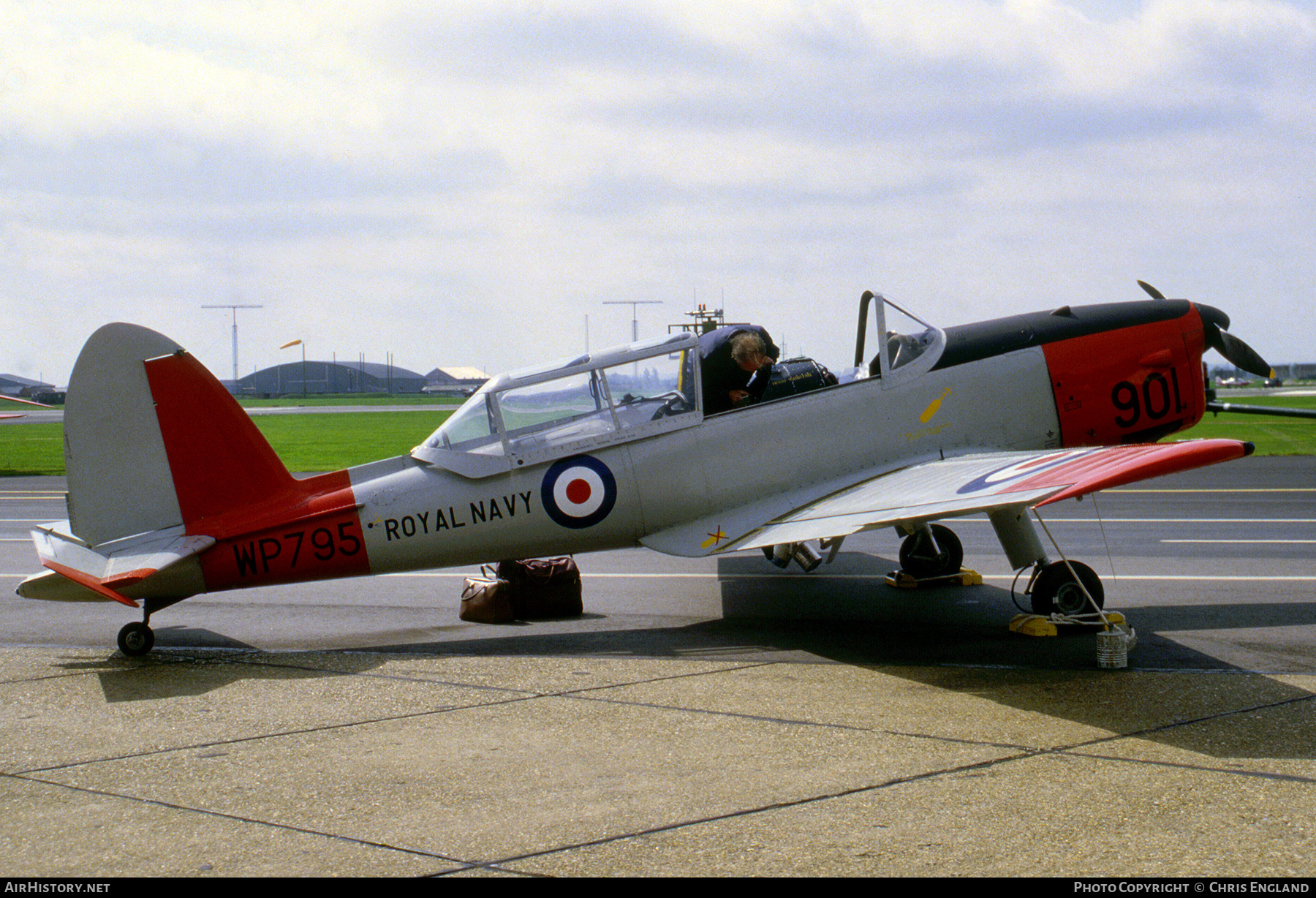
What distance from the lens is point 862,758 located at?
203 inches

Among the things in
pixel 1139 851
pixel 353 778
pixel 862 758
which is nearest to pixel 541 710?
pixel 353 778

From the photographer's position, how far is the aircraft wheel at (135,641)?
7.89 metres

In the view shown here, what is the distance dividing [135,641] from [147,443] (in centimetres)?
140

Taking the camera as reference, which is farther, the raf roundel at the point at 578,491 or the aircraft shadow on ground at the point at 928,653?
the raf roundel at the point at 578,491

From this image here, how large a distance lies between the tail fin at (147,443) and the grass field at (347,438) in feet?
49.8

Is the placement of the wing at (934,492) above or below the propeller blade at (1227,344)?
below

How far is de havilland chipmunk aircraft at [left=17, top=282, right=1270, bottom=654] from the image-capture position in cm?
780

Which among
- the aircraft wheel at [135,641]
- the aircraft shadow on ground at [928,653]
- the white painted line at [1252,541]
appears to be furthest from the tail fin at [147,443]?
the white painted line at [1252,541]

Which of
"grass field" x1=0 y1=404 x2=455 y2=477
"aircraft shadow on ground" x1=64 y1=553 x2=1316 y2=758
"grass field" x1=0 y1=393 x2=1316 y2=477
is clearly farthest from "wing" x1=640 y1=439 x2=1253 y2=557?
"grass field" x1=0 y1=393 x2=1316 y2=477

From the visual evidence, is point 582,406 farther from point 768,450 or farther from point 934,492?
point 934,492

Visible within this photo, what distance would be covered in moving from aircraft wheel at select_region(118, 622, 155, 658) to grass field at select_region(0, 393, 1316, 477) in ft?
49.6

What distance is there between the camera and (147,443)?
25.8 ft

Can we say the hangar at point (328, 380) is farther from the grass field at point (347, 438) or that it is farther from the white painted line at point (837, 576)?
the white painted line at point (837, 576)
